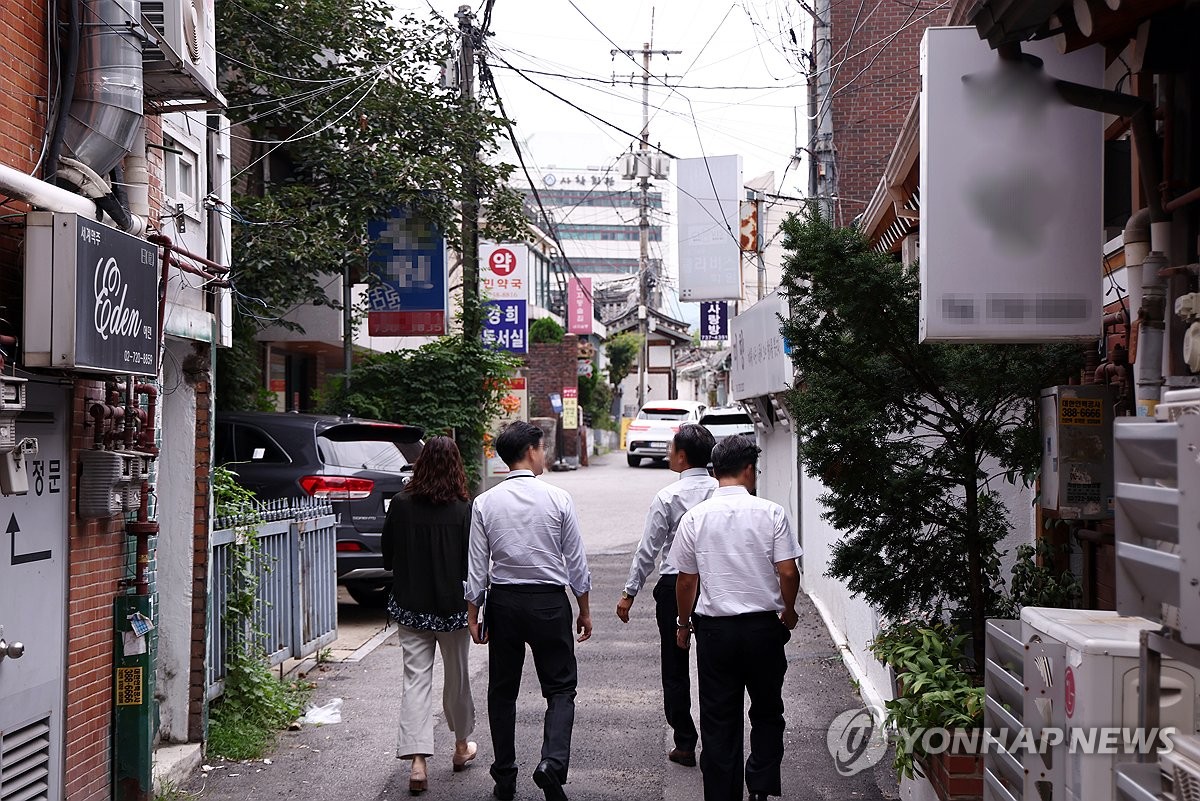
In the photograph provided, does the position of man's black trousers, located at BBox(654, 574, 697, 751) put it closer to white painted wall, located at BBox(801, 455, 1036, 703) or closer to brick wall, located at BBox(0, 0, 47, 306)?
white painted wall, located at BBox(801, 455, 1036, 703)

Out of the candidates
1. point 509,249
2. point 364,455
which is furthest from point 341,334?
point 364,455

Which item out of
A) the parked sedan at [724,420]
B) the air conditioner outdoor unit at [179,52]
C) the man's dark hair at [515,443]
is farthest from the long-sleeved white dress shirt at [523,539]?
the parked sedan at [724,420]

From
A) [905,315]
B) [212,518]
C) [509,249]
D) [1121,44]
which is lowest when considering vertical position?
[212,518]

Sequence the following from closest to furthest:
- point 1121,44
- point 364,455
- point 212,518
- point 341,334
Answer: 1. point 1121,44
2. point 212,518
3. point 364,455
4. point 341,334

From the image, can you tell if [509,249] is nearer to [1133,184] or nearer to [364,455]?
[364,455]

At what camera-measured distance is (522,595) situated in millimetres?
5840

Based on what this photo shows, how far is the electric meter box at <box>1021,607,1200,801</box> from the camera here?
9.61 feet

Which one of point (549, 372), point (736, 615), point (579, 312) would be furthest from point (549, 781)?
point (579, 312)

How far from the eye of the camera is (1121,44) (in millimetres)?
4434

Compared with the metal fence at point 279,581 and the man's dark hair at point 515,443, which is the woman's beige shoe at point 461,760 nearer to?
the metal fence at point 279,581

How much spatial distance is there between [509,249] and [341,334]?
A: 4997 mm

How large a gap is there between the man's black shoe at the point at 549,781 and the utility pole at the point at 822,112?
903 cm

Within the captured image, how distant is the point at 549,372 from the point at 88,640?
3339cm

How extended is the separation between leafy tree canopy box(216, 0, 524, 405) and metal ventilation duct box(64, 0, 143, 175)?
675 centimetres
